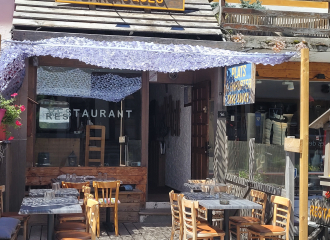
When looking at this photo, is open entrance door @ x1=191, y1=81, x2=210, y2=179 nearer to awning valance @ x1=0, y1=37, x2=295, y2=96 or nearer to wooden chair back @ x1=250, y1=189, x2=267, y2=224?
awning valance @ x1=0, y1=37, x2=295, y2=96

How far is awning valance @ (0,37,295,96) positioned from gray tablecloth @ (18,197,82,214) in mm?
2129

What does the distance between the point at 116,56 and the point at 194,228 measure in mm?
3111

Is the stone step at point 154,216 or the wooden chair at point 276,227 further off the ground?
the wooden chair at point 276,227

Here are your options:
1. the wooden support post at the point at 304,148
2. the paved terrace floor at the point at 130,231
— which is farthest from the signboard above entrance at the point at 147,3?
the wooden support post at the point at 304,148

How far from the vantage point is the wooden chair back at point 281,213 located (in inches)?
251

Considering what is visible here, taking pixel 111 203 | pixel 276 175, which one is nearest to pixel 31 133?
pixel 111 203

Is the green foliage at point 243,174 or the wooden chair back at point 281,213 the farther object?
the green foliage at point 243,174

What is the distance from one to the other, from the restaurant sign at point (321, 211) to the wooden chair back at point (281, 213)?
1.20ft

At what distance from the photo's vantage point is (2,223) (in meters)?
6.21

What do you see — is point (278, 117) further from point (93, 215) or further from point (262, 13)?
point (93, 215)

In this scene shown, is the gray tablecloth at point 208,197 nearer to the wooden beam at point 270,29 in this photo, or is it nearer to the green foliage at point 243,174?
the green foliage at point 243,174

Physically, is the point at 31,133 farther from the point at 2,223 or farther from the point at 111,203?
the point at 2,223

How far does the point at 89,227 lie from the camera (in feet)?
20.1

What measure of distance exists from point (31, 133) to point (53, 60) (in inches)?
62.4
